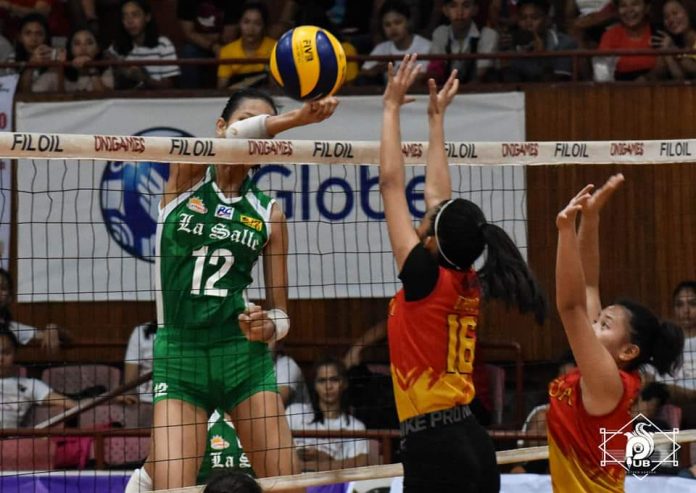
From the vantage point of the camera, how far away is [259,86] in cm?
1085

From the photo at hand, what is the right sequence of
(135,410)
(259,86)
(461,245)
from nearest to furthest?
(461,245) < (135,410) < (259,86)

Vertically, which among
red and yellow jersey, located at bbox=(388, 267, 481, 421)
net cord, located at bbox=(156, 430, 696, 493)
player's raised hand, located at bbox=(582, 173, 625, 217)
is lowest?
net cord, located at bbox=(156, 430, 696, 493)

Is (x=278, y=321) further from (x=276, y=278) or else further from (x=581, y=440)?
(x=581, y=440)

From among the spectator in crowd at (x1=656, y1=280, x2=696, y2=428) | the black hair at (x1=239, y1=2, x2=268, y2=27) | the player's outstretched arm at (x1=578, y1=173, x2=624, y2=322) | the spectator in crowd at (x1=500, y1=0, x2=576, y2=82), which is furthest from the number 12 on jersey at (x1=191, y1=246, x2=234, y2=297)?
the black hair at (x1=239, y1=2, x2=268, y2=27)

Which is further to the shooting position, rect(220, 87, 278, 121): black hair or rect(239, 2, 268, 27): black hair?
rect(239, 2, 268, 27): black hair

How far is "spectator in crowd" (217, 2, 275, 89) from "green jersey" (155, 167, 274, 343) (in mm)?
4927

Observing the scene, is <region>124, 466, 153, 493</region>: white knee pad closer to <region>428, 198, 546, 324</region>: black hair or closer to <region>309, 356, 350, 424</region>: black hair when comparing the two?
<region>428, 198, 546, 324</region>: black hair

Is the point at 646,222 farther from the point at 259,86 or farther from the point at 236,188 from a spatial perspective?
the point at 236,188

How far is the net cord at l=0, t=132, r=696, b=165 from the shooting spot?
5766mm

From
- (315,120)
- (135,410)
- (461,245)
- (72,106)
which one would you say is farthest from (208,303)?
(72,106)

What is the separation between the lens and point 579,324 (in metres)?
4.74

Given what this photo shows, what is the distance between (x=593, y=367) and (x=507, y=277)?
0.48 m

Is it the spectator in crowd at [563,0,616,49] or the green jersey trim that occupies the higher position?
the spectator in crowd at [563,0,616,49]

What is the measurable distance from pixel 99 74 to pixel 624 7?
457 cm
